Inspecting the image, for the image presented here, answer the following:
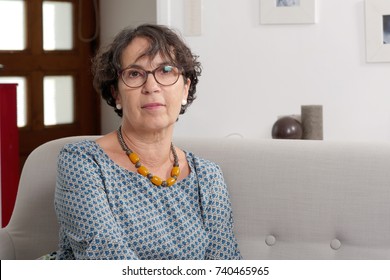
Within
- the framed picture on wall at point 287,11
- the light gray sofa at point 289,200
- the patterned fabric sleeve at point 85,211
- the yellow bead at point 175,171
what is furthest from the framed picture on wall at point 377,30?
the patterned fabric sleeve at point 85,211

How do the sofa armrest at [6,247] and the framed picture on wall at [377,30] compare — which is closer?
the sofa armrest at [6,247]

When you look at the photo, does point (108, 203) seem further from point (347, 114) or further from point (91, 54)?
point (91, 54)

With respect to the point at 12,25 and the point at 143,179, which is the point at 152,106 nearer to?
the point at 143,179

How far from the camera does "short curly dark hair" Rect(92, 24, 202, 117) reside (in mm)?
2141

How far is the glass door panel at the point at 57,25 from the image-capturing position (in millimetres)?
6039

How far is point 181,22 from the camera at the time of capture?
4844mm

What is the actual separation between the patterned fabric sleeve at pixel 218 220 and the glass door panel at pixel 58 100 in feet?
13.1

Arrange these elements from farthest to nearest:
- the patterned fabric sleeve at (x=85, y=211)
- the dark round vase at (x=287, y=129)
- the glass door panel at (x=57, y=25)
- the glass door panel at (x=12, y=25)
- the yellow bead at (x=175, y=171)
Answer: the glass door panel at (x=57, y=25), the glass door panel at (x=12, y=25), the dark round vase at (x=287, y=129), the yellow bead at (x=175, y=171), the patterned fabric sleeve at (x=85, y=211)

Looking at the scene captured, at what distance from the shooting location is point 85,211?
1.94m

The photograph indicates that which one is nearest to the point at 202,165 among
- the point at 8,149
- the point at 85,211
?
the point at 85,211

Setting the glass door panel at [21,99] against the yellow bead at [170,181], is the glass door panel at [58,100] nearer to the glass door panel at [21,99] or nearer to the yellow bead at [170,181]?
the glass door panel at [21,99]

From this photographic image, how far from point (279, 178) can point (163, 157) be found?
1.16 ft

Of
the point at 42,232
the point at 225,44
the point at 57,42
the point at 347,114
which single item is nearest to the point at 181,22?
the point at 225,44

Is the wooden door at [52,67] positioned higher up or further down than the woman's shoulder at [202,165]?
higher up
